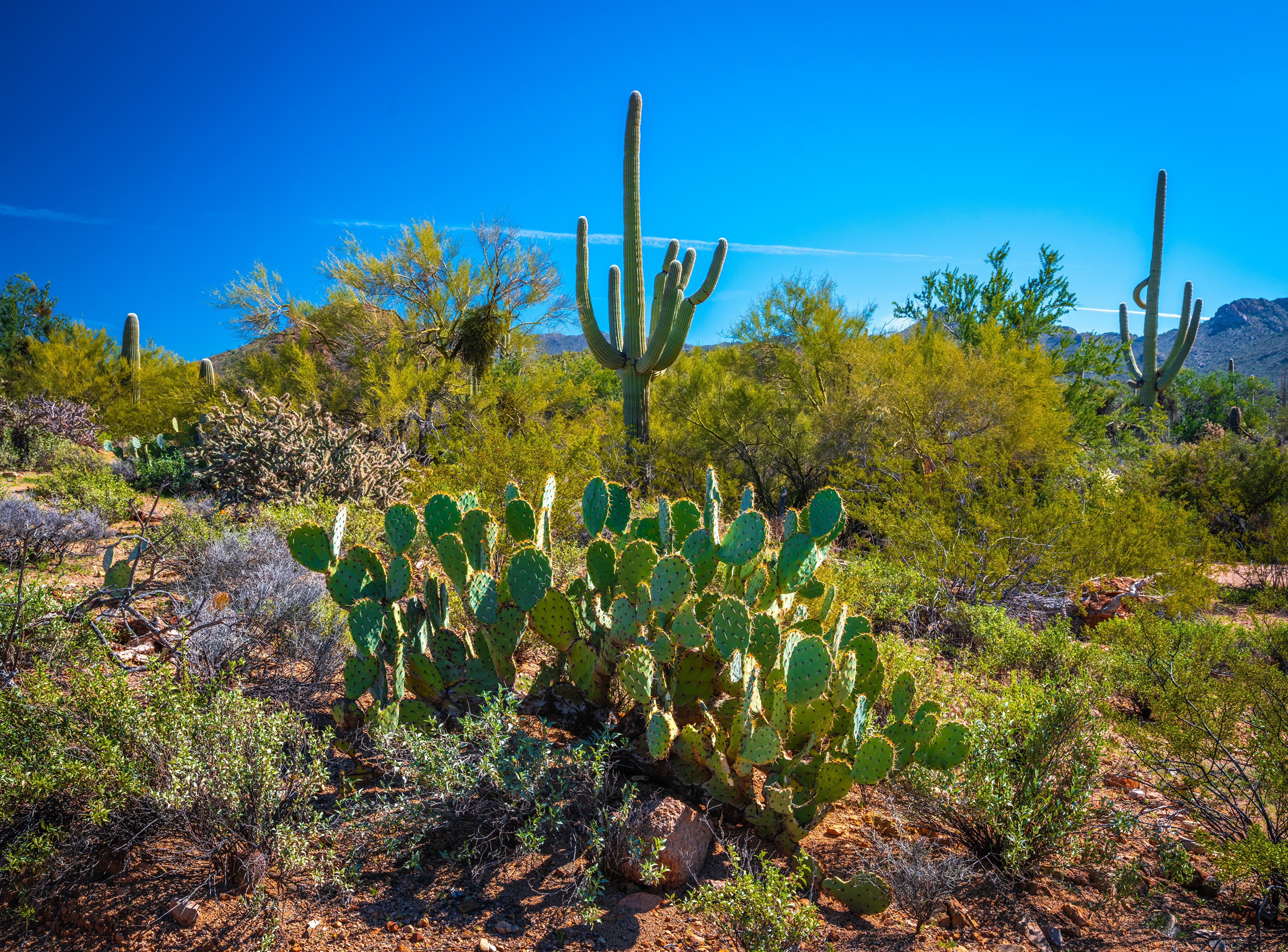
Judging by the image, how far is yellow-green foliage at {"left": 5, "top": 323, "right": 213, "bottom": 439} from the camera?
13008 mm

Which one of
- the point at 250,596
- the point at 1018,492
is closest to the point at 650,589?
the point at 250,596

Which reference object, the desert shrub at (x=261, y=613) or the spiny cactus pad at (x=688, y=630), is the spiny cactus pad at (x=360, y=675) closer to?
the desert shrub at (x=261, y=613)

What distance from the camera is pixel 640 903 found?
2289 millimetres

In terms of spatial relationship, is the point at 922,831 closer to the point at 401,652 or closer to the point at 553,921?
the point at 553,921

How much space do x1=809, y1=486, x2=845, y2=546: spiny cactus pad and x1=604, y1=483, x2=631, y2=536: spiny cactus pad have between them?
3.47 feet

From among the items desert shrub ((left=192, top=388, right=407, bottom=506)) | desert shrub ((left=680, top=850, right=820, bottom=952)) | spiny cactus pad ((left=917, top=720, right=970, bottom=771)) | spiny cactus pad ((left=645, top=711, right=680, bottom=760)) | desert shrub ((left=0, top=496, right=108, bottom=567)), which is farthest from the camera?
desert shrub ((left=192, top=388, right=407, bottom=506))

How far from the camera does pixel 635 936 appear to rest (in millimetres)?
2164

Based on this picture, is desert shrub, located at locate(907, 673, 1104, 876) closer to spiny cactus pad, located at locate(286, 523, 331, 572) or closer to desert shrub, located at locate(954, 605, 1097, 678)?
desert shrub, located at locate(954, 605, 1097, 678)

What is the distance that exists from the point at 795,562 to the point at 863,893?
139 cm

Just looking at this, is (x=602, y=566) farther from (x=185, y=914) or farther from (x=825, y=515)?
(x=185, y=914)

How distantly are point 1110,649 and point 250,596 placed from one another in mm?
5587

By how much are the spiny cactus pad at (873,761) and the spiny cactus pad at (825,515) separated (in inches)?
45.6

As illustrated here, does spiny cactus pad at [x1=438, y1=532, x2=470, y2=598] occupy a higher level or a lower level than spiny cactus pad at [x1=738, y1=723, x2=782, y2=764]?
higher

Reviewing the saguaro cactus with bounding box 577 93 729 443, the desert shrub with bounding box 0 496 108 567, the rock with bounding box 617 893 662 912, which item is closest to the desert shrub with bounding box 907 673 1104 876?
the rock with bounding box 617 893 662 912
